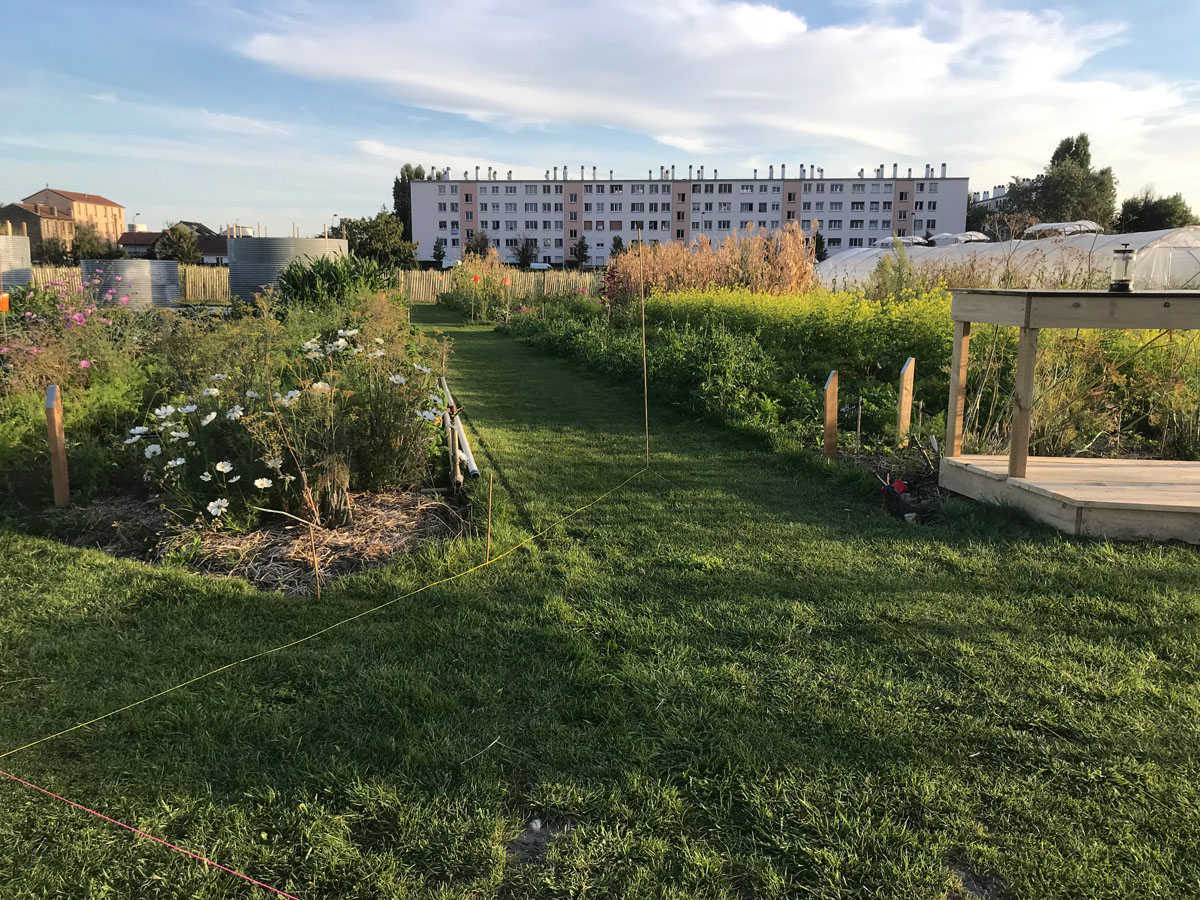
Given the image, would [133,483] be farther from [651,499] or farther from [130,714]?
[651,499]

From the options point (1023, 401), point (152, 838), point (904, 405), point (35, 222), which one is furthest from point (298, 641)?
point (35, 222)

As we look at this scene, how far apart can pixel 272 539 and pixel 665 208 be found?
9434 cm

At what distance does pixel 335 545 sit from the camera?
4.30m

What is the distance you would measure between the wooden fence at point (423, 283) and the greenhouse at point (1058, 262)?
27.0ft

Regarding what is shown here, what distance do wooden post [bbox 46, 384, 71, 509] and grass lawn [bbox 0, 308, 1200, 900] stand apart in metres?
0.51

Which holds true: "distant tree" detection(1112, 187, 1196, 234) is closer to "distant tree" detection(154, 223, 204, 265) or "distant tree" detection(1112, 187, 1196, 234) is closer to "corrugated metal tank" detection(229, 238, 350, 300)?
"corrugated metal tank" detection(229, 238, 350, 300)

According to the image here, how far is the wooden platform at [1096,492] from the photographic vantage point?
13.9 ft

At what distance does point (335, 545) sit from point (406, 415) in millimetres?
1107

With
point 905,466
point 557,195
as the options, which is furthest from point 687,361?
point 557,195

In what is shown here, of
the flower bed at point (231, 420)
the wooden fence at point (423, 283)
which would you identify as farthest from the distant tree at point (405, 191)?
the flower bed at point (231, 420)

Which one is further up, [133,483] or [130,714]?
[133,483]

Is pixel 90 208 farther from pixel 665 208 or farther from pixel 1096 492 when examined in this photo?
pixel 1096 492

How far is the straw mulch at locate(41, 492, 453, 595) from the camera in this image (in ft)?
→ 13.4

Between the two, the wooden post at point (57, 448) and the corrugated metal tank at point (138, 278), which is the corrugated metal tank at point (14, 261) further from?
the wooden post at point (57, 448)
